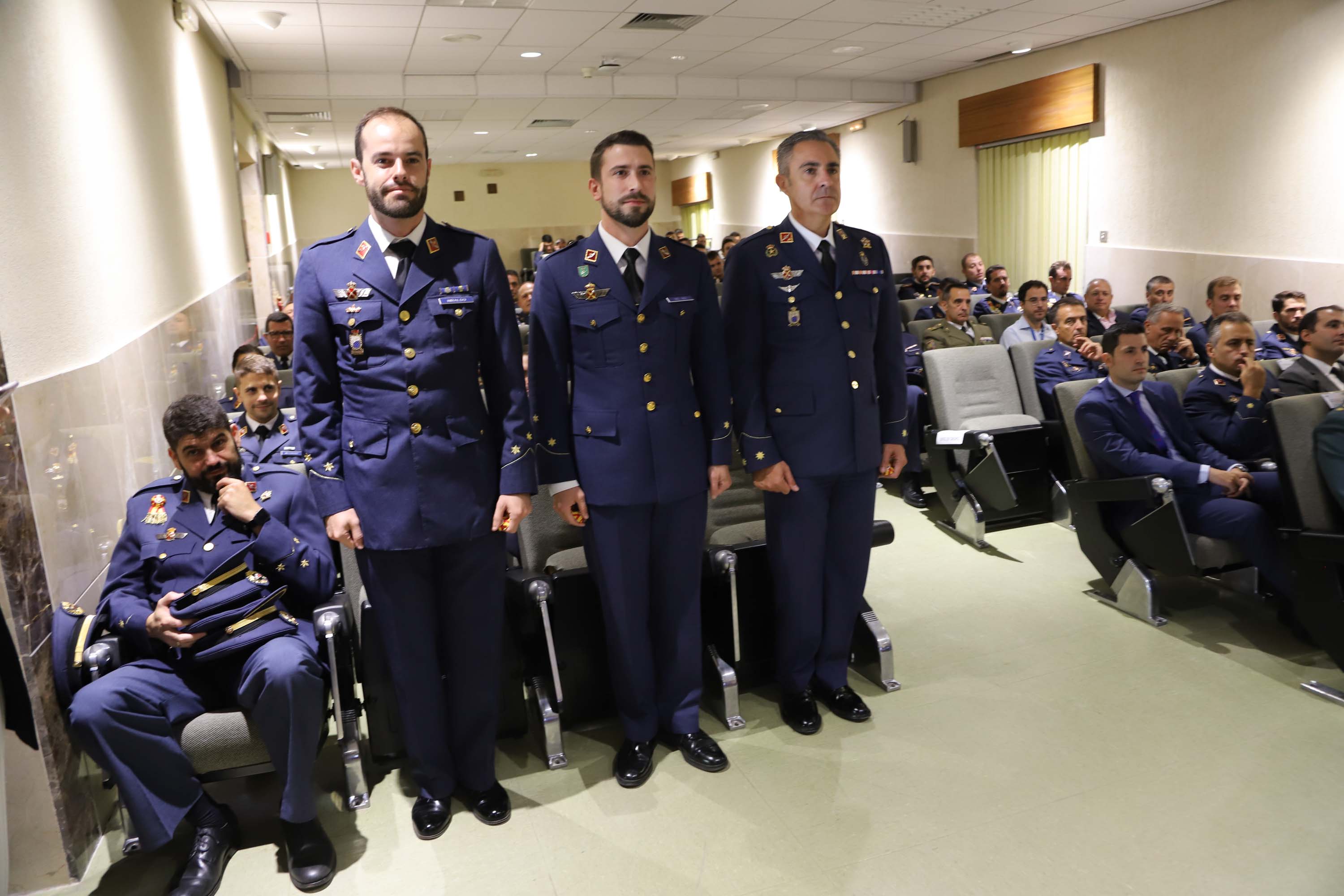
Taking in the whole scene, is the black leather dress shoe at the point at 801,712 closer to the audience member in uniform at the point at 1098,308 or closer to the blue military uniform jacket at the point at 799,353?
the blue military uniform jacket at the point at 799,353

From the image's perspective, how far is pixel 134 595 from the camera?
2.30 m

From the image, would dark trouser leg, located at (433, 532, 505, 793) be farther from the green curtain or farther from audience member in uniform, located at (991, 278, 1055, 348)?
the green curtain

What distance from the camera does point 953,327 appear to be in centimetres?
574

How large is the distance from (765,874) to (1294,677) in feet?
6.57

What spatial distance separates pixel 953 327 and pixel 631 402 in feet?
12.9

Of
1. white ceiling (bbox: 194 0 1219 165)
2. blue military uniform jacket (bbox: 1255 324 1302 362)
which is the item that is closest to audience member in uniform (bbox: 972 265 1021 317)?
white ceiling (bbox: 194 0 1219 165)

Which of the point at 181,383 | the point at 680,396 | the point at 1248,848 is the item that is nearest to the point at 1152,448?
the point at 1248,848

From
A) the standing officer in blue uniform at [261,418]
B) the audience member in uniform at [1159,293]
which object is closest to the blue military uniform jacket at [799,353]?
the standing officer in blue uniform at [261,418]

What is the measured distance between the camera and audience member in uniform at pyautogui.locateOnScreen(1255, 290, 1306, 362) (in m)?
4.95

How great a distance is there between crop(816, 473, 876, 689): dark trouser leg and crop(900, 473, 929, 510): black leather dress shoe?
2356 mm

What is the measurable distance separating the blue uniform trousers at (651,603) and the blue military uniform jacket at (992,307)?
17.6ft

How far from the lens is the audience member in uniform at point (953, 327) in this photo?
569 centimetres

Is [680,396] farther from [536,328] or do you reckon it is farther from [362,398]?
[362,398]

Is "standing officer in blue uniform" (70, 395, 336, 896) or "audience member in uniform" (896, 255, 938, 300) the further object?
"audience member in uniform" (896, 255, 938, 300)
